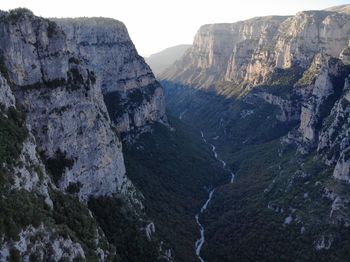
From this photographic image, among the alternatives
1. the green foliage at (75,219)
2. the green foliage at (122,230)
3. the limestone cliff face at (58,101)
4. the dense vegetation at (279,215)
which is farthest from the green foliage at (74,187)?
the dense vegetation at (279,215)

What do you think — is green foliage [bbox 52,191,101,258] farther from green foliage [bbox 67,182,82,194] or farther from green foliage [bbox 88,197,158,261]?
green foliage [bbox 88,197,158,261]

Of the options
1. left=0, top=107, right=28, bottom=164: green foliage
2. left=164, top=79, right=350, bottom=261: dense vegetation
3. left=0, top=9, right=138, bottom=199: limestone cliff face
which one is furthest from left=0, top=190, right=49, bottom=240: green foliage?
left=164, top=79, right=350, bottom=261: dense vegetation

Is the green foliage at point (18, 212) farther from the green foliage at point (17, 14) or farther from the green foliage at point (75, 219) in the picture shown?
the green foliage at point (17, 14)

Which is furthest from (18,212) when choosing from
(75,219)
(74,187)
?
(74,187)

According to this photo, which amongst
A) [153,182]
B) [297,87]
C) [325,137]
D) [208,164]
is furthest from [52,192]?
[297,87]

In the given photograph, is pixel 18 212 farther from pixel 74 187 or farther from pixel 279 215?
pixel 279 215

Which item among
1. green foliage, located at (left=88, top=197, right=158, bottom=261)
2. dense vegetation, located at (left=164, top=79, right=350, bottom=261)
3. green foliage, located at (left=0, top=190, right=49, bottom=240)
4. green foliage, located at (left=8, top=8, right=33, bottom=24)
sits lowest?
dense vegetation, located at (left=164, top=79, right=350, bottom=261)

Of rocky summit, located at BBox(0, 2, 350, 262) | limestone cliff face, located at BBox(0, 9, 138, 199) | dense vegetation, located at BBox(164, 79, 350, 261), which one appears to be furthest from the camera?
dense vegetation, located at BBox(164, 79, 350, 261)
